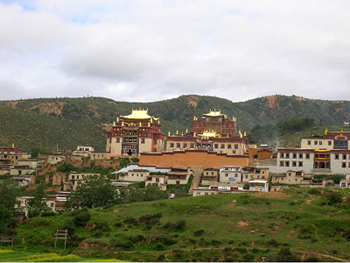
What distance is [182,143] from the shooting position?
9612 cm

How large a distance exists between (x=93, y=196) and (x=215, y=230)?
19.1 meters

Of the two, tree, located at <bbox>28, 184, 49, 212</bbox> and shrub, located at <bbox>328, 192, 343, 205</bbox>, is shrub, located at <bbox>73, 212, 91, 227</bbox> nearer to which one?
tree, located at <bbox>28, 184, 49, 212</bbox>

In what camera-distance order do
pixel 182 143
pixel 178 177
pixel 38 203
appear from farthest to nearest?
A: pixel 182 143 < pixel 178 177 < pixel 38 203

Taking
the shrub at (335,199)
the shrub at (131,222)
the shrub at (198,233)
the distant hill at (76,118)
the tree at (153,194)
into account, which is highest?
the distant hill at (76,118)

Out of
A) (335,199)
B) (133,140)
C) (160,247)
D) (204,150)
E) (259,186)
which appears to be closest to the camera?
(160,247)

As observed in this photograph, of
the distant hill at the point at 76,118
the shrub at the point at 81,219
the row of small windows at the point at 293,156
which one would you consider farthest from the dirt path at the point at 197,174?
the distant hill at the point at 76,118

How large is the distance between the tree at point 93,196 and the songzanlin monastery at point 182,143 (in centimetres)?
2036

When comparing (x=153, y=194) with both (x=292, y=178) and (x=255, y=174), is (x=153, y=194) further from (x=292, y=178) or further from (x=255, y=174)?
(x=292, y=178)

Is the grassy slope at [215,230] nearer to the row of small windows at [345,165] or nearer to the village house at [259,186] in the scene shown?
the village house at [259,186]

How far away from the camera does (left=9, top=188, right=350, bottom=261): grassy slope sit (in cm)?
4816

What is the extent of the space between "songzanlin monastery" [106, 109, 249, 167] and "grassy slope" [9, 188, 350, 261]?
23.5 meters

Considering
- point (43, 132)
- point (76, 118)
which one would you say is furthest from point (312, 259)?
point (76, 118)

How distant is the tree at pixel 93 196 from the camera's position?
67500 millimetres

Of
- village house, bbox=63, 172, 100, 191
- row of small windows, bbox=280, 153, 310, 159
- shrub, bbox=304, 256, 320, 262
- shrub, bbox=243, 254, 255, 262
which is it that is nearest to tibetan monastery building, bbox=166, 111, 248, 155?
row of small windows, bbox=280, 153, 310, 159
